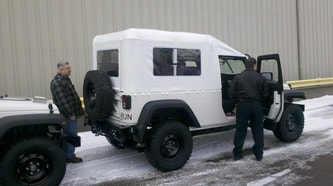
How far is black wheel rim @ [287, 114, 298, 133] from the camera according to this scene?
25.4 feet

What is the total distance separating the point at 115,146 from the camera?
7.48 metres

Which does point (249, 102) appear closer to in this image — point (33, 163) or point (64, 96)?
point (64, 96)

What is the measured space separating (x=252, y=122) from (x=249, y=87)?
0.62m

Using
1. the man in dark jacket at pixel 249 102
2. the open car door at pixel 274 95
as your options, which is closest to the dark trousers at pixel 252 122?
the man in dark jacket at pixel 249 102

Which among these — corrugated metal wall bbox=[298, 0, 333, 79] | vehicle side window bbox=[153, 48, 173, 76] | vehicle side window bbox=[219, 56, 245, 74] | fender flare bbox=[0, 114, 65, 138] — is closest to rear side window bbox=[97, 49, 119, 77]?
vehicle side window bbox=[153, 48, 173, 76]

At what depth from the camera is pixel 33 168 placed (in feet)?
16.3

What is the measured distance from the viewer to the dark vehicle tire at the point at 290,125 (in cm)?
759

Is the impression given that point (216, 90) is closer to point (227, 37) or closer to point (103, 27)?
point (103, 27)

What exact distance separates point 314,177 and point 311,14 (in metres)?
10.8

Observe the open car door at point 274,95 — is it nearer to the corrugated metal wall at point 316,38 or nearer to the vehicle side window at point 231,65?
the vehicle side window at point 231,65

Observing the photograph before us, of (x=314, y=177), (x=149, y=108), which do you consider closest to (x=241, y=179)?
(x=314, y=177)

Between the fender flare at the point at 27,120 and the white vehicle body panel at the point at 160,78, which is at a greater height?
the white vehicle body panel at the point at 160,78

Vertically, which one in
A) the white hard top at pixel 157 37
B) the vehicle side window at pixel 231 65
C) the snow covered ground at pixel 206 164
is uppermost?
the white hard top at pixel 157 37

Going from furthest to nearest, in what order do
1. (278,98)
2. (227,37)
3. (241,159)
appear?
(227,37) < (278,98) < (241,159)
